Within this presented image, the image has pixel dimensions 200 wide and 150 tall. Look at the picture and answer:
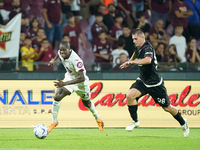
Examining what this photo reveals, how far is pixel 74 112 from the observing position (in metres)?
9.52

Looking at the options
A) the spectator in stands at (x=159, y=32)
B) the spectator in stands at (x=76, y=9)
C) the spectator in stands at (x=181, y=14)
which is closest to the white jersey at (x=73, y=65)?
the spectator in stands at (x=76, y=9)

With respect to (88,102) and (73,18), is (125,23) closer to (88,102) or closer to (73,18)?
(73,18)

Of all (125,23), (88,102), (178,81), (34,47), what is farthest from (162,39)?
(88,102)

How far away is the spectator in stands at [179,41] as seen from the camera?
12.2m

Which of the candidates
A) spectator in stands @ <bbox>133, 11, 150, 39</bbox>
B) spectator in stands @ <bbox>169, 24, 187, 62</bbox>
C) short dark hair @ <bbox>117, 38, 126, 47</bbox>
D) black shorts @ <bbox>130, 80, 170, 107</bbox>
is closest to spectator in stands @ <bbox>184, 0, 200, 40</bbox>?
spectator in stands @ <bbox>169, 24, 187, 62</bbox>

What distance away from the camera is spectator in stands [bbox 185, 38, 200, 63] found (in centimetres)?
1234

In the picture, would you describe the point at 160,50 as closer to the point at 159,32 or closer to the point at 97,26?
the point at 159,32

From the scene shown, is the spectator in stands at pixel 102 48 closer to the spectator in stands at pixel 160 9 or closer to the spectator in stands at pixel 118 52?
A: the spectator in stands at pixel 118 52

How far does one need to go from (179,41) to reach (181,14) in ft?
4.10

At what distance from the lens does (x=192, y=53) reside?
12.4 metres

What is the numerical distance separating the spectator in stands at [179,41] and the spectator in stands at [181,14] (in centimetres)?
51

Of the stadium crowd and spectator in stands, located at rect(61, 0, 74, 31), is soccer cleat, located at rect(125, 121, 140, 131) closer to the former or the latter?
the stadium crowd

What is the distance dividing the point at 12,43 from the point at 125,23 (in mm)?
4232

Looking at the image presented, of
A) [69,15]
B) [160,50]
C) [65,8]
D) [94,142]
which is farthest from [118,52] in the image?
[94,142]
